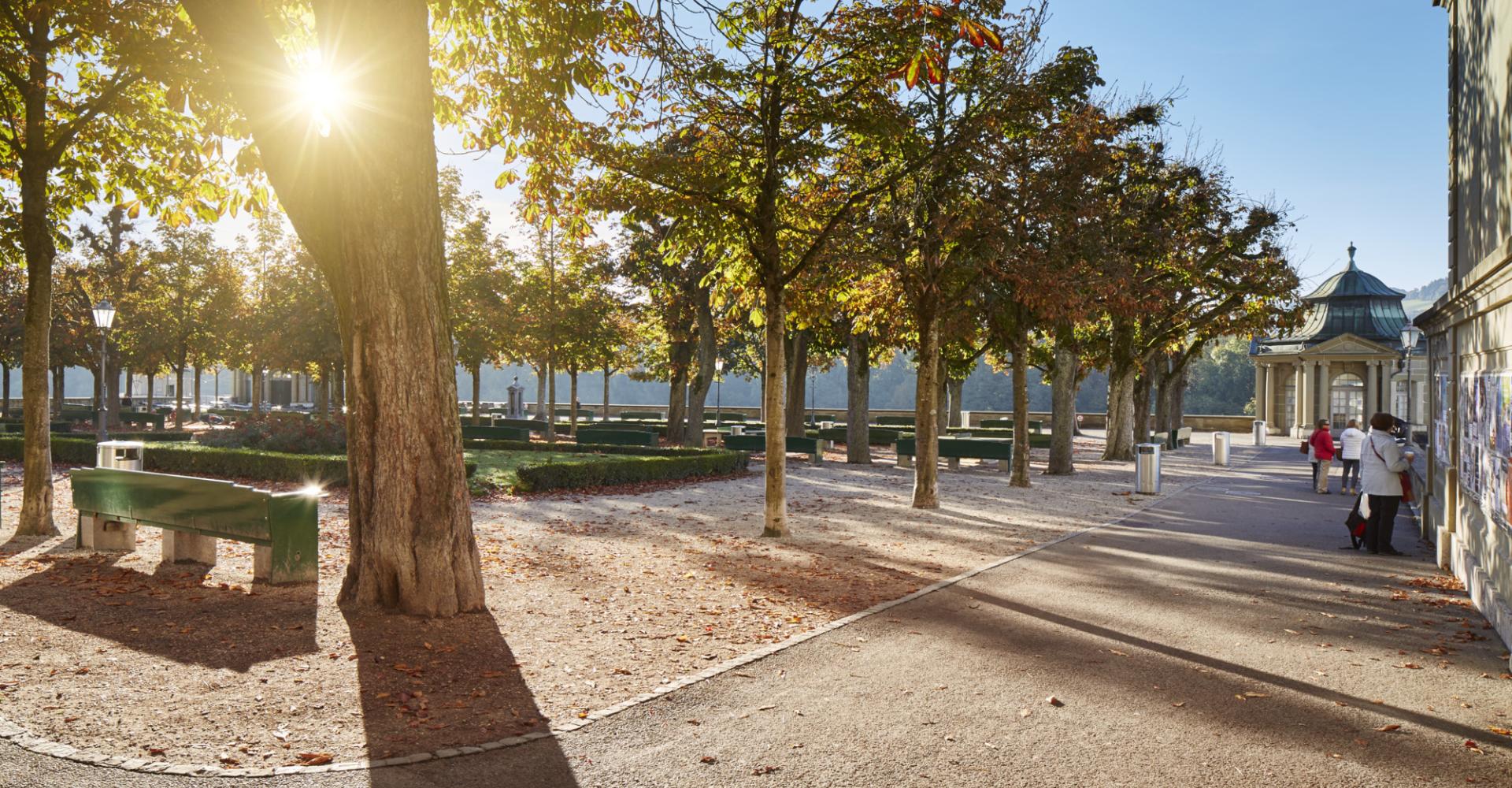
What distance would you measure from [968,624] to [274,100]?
6.22 metres

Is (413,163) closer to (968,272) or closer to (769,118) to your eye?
(769,118)

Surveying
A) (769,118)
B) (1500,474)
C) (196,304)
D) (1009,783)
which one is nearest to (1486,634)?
(1500,474)

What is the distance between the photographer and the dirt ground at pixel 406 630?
15.8 ft

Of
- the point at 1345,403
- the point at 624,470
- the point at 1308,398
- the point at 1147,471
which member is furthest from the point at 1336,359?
the point at 624,470

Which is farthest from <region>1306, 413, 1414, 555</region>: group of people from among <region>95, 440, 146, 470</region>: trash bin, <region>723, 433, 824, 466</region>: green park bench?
<region>95, 440, 146, 470</region>: trash bin

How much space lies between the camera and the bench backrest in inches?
311

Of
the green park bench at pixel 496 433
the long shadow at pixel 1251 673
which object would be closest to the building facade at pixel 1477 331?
Answer: the long shadow at pixel 1251 673

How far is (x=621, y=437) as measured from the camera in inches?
1093

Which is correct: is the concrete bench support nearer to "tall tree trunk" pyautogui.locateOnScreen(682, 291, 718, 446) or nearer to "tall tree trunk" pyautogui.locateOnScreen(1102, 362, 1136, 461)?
"tall tree trunk" pyautogui.locateOnScreen(682, 291, 718, 446)

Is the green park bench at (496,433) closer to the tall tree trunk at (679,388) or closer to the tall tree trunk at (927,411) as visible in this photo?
the tall tree trunk at (679,388)

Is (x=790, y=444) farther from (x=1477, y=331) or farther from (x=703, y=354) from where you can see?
(x=1477, y=331)

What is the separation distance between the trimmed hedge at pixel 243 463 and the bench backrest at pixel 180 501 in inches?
270

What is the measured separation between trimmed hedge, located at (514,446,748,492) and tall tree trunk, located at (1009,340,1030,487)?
6.02 metres

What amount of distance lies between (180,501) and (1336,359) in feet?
173
